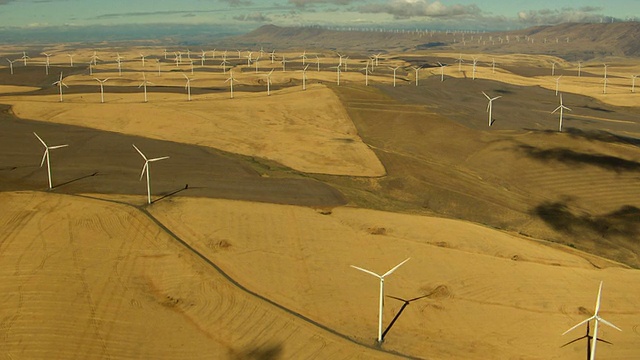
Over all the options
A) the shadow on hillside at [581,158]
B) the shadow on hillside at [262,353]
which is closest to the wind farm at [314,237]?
the shadow on hillside at [262,353]

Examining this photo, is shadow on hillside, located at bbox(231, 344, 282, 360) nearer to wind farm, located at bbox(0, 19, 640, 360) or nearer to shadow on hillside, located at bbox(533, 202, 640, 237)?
wind farm, located at bbox(0, 19, 640, 360)

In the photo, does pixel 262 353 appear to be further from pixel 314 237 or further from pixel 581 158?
pixel 581 158

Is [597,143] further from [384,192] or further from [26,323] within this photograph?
[26,323]

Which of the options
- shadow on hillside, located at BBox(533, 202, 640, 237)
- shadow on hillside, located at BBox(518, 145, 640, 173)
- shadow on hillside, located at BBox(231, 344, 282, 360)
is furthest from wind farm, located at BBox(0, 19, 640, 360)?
shadow on hillside, located at BBox(518, 145, 640, 173)

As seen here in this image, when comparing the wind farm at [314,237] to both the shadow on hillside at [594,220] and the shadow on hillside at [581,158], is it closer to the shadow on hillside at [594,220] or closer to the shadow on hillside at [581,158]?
the shadow on hillside at [594,220]

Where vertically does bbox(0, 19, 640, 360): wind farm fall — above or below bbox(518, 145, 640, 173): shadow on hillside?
below

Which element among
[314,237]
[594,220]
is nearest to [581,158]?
[594,220]

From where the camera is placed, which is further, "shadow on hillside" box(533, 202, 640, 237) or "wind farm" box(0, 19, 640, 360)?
"shadow on hillside" box(533, 202, 640, 237)

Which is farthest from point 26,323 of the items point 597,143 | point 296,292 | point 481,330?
point 597,143
